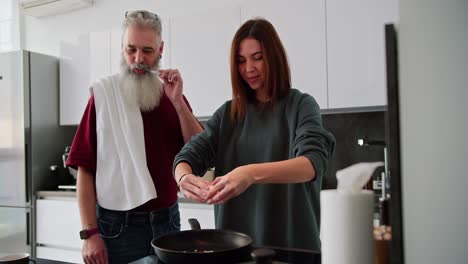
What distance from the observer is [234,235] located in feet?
2.87

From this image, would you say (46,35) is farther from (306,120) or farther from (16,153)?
(306,120)

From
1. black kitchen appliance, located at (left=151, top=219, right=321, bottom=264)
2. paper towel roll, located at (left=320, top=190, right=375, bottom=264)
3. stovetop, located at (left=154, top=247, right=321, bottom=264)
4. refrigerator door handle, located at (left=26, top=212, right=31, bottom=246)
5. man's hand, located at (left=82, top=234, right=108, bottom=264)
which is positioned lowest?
refrigerator door handle, located at (left=26, top=212, right=31, bottom=246)

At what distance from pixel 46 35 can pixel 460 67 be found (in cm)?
378

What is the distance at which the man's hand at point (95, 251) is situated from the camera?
1215 mm

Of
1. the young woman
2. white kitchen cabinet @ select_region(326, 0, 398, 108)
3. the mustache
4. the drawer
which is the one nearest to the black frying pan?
the young woman

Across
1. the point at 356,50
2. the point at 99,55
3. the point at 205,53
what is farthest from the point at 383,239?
the point at 99,55

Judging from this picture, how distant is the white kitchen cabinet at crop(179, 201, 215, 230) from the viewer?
2.31 metres

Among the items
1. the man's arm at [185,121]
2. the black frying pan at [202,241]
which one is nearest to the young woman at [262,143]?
the black frying pan at [202,241]

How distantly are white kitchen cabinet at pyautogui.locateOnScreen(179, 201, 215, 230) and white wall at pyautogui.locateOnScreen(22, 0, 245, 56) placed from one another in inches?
58.7

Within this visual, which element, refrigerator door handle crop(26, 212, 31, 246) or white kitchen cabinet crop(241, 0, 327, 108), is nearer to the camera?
white kitchen cabinet crop(241, 0, 327, 108)

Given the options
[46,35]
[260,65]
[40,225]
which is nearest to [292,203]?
[260,65]

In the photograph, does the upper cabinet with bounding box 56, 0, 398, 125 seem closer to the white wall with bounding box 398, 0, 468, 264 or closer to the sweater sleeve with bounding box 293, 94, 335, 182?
the sweater sleeve with bounding box 293, 94, 335, 182

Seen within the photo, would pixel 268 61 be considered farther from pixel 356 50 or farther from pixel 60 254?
pixel 60 254

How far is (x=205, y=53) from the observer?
8.65ft
